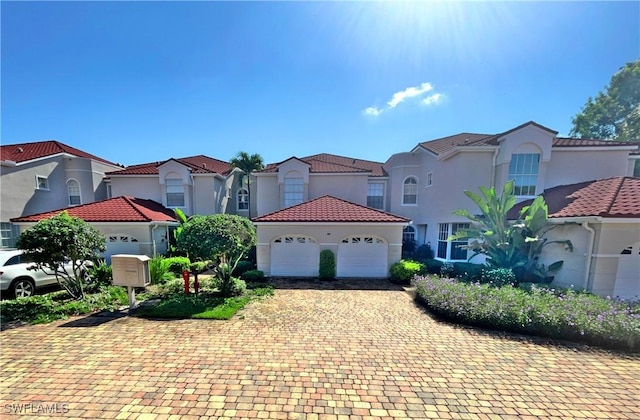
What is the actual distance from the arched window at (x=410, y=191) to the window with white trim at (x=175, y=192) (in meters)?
16.9

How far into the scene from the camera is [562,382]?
13.8 ft

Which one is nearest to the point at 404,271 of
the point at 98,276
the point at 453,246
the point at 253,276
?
the point at 453,246

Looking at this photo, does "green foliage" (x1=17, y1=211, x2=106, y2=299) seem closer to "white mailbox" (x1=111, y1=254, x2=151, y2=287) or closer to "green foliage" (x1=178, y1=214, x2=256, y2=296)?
"white mailbox" (x1=111, y1=254, x2=151, y2=287)

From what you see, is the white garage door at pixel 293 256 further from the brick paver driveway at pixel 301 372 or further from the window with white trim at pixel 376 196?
the window with white trim at pixel 376 196

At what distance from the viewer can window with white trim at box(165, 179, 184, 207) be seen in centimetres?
1756

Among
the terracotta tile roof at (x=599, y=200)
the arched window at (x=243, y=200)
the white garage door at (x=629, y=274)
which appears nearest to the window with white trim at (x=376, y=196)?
the terracotta tile roof at (x=599, y=200)

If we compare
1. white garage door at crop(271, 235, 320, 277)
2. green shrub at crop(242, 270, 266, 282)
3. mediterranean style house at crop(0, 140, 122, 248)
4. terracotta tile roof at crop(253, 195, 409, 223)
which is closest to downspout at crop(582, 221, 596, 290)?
terracotta tile roof at crop(253, 195, 409, 223)

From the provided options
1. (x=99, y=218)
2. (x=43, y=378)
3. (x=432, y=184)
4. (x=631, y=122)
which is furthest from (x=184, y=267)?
(x=631, y=122)

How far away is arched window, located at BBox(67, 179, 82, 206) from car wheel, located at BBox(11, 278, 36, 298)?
1223 cm

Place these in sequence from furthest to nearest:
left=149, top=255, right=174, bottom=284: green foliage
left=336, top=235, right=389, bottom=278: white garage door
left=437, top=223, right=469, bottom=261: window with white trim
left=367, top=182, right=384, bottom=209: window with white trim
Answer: left=367, top=182, right=384, bottom=209: window with white trim
left=437, top=223, right=469, bottom=261: window with white trim
left=336, top=235, right=389, bottom=278: white garage door
left=149, top=255, right=174, bottom=284: green foliage

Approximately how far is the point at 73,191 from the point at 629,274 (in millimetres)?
31897

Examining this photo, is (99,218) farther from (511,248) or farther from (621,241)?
(621,241)

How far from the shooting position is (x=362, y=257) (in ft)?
39.5

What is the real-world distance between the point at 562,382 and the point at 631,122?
31.8 meters
